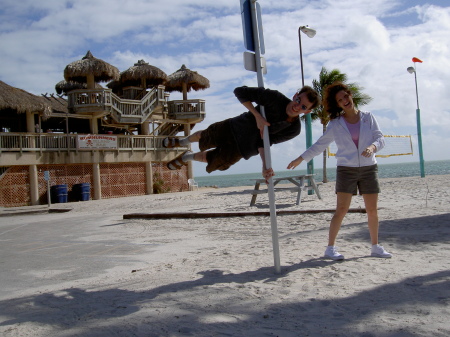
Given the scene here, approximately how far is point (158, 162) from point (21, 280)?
83.7 ft

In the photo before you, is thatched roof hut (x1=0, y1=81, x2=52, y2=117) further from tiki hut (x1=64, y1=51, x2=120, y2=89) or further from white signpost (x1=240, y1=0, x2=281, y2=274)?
white signpost (x1=240, y1=0, x2=281, y2=274)

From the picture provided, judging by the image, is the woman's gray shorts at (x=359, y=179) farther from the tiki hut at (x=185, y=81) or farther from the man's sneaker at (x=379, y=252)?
the tiki hut at (x=185, y=81)

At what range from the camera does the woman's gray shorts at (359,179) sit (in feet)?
15.3

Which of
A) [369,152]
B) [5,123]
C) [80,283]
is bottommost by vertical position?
[80,283]

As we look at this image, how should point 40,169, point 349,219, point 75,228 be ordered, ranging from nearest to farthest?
1. point 349,219
2. point 75,228
3. point 40,169

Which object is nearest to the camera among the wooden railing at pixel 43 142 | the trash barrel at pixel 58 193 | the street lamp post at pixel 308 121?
the street lamp post at pixel 308 121

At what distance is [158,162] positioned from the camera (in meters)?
30.2

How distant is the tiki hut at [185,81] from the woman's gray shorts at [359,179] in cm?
2966

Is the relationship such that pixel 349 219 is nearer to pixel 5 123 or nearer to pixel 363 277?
pixel 363 277

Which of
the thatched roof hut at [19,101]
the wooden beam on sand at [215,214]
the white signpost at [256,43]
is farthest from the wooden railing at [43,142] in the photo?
the white signpost at [256,43]

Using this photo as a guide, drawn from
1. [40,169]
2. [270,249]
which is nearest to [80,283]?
[270,249]

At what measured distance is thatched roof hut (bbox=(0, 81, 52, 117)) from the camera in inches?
919

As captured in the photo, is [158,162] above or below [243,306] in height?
above

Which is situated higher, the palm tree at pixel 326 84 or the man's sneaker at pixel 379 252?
the palm tree at pixel 326 84
